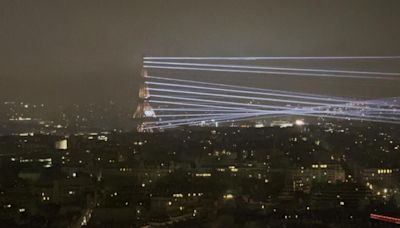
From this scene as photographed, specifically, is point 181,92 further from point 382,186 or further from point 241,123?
point 382,186

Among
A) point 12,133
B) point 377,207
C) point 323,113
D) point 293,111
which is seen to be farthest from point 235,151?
point 12,133

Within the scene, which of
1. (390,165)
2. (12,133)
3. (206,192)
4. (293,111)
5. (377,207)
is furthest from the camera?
(12,133)

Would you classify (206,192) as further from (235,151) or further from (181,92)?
(181,92)

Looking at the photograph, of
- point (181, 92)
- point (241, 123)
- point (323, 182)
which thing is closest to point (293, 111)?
point (241, 123)

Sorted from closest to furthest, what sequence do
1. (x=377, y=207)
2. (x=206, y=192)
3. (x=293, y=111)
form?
(x=377, y=207), (x=206, y=192), (x=293, y=111)

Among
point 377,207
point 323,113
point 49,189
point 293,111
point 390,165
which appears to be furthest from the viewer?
point 293,111

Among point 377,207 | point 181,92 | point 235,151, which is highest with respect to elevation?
point 181,92

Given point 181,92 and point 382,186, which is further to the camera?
point 181,92

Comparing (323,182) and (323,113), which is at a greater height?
(323,113)

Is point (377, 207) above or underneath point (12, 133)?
underneath
